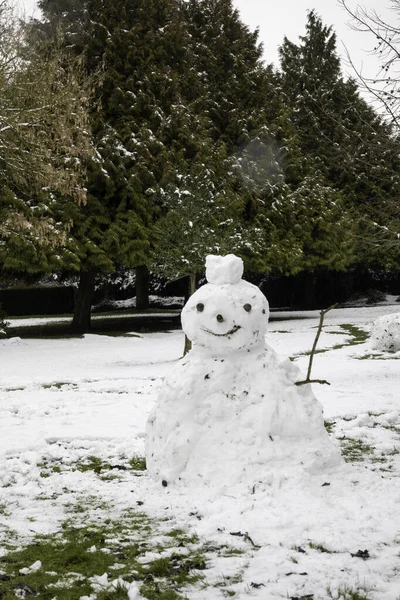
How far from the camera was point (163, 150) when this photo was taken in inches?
719

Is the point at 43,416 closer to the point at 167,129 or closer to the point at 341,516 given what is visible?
the point at 341,516

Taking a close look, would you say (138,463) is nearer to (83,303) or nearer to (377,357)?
(377,357)

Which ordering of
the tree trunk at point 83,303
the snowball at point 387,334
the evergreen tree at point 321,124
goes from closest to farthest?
the snowball at point 387,334, the tree trunk at point 83,303, the evergreen tree at point 321,124

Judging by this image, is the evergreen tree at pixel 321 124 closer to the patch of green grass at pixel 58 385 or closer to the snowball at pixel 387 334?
the snowball at pixel 387 334

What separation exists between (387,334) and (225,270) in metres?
9.01

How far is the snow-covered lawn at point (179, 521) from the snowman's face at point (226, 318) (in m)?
1.12

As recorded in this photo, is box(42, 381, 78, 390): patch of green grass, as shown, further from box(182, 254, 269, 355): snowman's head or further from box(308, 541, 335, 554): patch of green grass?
box(308, 541, 335, 554): patch of green grass

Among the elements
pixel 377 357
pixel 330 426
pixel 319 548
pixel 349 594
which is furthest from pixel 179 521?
pixel 377 357

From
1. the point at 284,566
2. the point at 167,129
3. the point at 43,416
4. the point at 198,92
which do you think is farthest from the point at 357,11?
the point at 198,92

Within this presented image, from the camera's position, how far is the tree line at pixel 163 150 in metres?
13.0

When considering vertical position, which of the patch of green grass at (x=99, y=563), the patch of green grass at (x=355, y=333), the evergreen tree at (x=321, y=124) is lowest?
the patch of green grass at (x=99, y=563)

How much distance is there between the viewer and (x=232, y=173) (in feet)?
68.0

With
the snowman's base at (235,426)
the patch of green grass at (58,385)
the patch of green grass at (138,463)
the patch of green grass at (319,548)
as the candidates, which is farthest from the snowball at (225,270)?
the patch of green grass at (58,385)

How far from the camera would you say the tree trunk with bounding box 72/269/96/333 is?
18.9 meters
